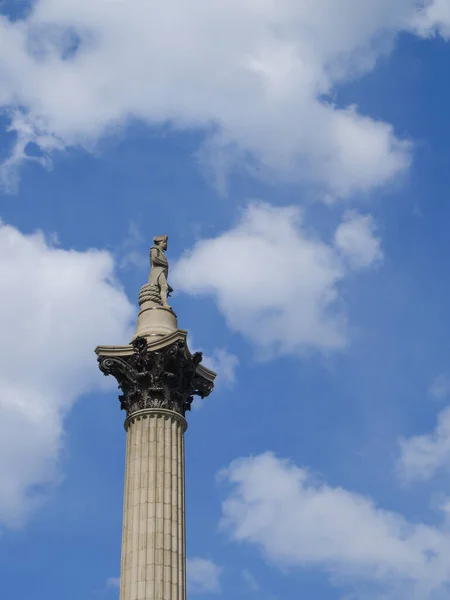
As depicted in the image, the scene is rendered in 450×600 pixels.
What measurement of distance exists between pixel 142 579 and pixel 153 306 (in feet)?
35.9

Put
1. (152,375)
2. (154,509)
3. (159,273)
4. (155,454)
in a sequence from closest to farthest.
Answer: (154,509) → (155,454) → (152,375) → (159,273)

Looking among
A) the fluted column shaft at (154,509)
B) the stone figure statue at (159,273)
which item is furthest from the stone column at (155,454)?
the stone figure statue at (159,273)

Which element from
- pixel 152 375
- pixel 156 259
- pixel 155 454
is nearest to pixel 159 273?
pixel 156 259

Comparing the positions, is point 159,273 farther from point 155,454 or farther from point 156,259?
point 155,454

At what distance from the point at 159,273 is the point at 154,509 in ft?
35.5

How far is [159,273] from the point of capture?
136 feet

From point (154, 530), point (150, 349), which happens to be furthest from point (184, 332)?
point (154, 530)

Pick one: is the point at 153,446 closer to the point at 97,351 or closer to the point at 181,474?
the point at 181,474

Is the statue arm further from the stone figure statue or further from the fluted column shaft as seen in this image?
the fluted column shaft

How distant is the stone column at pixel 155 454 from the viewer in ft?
108

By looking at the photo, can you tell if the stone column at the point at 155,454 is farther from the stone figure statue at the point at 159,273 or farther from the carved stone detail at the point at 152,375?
the stone figure statue at the point at 159,273

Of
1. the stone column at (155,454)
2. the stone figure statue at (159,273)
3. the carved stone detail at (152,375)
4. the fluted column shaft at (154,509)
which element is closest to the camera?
the fluted column shaft at (154,509)

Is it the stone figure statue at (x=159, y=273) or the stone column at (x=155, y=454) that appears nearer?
the stone column at (x=155, y=454)

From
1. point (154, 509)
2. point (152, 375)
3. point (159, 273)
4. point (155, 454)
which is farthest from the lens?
point (159, 273)
